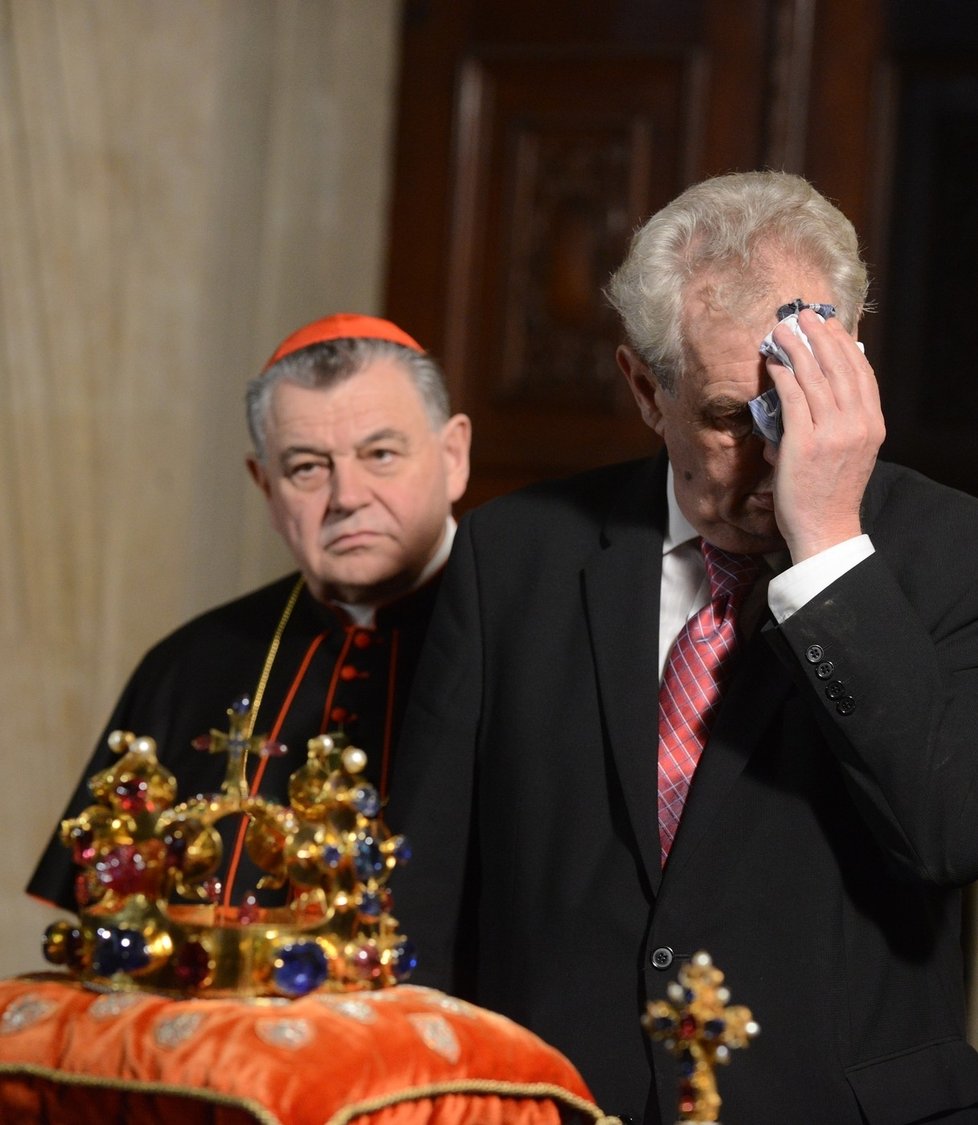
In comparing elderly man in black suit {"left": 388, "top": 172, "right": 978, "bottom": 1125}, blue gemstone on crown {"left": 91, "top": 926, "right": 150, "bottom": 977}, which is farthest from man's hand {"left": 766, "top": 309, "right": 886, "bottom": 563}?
blue gemstone on crown {"left": 91, "top": 926, "right": 150, "bottom": 977}

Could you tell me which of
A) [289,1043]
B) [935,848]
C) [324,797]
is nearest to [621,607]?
[935,848]

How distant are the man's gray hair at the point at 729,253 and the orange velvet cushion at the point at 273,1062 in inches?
34.8

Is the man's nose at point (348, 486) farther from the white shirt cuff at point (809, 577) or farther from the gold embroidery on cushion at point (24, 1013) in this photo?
the gold embroidery on cushion at point (24, 1013)

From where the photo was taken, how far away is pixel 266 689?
3.04 m

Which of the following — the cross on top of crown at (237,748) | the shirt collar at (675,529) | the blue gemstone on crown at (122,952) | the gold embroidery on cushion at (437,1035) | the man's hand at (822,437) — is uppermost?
the man's hand at (822,437)

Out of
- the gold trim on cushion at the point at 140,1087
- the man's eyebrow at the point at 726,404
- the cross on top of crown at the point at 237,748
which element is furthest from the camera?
the man's eyebrow at the point at 726,404

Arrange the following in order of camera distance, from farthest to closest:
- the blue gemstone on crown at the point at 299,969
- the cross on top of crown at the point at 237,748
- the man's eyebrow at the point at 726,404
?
the man's eyebrow at the point at 726,404 → the cross on top of crown at the point at 237,748 → the blue gemstone on crown at the point at 299,969

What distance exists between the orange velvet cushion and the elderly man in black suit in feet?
1.36

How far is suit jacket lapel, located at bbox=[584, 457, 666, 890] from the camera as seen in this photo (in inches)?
78.3

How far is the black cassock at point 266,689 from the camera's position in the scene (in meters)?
2.88

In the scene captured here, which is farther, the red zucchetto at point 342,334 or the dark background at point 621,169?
the dark background at point 621,169

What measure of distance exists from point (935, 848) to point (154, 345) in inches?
116

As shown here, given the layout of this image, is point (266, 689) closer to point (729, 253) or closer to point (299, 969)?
point (729, 253)

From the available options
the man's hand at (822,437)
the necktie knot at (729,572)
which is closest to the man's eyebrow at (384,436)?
the necktie knot at (729,572)
